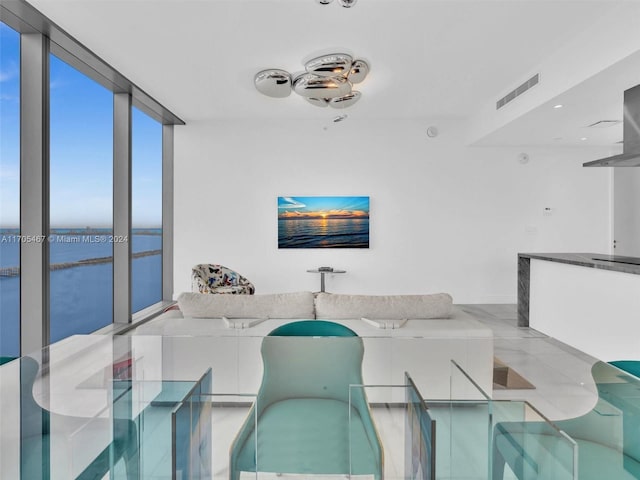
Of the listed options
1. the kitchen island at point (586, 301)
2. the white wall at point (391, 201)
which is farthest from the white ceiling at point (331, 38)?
the kitchen island at point (586, 301)

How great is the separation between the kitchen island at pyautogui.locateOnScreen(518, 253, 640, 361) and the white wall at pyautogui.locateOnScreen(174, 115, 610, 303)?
59.0 inches

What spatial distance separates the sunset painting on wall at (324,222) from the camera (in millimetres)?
6480

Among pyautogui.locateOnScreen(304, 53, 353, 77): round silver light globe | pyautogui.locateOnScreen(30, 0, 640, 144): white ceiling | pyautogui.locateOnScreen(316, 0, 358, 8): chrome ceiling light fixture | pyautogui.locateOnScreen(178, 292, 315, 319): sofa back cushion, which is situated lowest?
pyautogui.locateOnScreen(178, 292, 315, 319): sofa back cushion

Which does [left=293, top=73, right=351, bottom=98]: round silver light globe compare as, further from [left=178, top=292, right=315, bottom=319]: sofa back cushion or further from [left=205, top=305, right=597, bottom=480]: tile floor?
[left=205, top=305, right=597, bottom=480]: tile floor

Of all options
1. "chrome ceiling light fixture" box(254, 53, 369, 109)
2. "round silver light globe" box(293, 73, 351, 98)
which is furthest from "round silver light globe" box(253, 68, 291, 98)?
"round silver light globe" box(293, 73, 351, 98)

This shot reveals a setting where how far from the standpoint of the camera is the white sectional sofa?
5.18 ft

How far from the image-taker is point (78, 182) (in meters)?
4.96

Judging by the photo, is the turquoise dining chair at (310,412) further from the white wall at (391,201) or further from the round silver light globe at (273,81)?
the white wall at (391,201)

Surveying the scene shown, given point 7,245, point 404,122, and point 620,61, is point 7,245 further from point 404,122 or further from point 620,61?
point 404,122

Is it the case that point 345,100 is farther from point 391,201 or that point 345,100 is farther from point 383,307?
point 383,307

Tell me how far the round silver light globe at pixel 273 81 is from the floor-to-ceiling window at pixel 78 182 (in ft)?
6.34

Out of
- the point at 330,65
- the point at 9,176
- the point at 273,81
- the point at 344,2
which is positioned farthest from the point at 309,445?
the point at 273,81

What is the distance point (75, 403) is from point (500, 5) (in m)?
3.56

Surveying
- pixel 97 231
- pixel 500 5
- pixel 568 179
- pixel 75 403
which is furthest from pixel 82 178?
pixel 568 179
